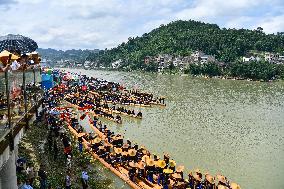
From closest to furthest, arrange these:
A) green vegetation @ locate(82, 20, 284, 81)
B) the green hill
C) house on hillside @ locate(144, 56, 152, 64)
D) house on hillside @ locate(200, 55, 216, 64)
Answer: green vegetation @ locate(82, 20, 284, 81) < house on hillside @ locate(200, 55, 216, 64) < the green hill < house on hillside @ locate(144, 56, 152, 64)

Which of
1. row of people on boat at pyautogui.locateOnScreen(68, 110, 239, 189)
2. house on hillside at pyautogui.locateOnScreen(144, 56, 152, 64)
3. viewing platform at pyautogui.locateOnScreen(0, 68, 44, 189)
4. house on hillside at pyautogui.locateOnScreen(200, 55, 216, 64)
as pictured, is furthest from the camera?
house on hillside at pyautogui.locateOnScreen(144, 56, 152, 64)

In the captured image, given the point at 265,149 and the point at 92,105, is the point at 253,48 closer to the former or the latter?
the point at 92,105

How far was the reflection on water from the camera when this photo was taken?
939 inches

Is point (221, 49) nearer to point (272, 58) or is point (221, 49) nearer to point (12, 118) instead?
point (272, 58)

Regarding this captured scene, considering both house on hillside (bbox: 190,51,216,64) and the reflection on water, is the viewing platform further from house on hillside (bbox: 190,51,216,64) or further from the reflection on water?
house on hillside (bbox: 190,51,216,64)

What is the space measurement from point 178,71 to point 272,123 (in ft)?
265

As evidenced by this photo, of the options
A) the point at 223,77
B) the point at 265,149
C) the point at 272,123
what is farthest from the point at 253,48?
the point at 265,149

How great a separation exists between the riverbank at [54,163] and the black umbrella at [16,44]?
16.5ft

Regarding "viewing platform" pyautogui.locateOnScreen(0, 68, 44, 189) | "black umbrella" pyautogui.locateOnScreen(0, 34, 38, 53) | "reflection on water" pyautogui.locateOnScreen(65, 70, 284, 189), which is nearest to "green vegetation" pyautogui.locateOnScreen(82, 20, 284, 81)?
"reflection on water" pyautogui.locateOnScreen(65, 70, 284, 189)

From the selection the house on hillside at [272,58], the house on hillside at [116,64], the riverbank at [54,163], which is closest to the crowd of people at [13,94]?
the riverbank at [54,163]

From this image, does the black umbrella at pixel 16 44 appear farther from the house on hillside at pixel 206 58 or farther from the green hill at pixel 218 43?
the house on hillside at pixel 206 58

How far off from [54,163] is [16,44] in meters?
7.59

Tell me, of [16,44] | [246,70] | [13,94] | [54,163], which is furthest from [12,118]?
[246,70]

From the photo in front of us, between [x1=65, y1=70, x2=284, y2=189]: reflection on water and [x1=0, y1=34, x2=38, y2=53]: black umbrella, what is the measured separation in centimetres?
1100
